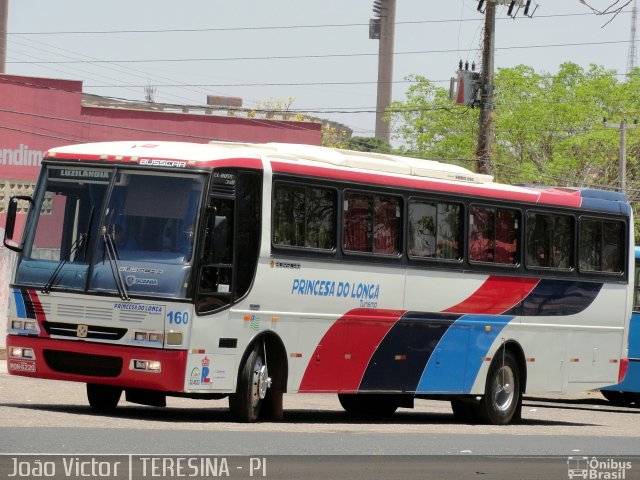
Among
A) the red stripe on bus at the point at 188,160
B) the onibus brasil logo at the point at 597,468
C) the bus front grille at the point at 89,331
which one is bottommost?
the onibus brasil logo at the point at 597,468

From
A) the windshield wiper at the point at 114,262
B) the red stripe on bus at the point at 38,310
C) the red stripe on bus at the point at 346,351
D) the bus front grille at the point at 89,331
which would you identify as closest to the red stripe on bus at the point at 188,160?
the windshield wiper at the point at 114,262

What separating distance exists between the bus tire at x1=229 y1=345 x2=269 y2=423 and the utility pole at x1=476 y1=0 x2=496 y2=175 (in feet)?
69.1

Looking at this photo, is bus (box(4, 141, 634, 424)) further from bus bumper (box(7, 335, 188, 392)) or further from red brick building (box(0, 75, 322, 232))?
red brick building (box(0, 75, 322, 232))

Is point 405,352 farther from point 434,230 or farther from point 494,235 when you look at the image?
point 494,235

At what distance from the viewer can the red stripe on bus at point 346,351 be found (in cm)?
1805

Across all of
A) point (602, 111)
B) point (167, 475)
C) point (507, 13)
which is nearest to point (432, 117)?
point (602, 111)

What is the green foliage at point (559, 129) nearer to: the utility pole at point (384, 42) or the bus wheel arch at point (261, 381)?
the utility pole at point (384, 42)

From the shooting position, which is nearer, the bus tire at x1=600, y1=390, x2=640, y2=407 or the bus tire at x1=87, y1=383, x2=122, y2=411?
the bus tire at x1=87, y1=383, x2=122, y2=411

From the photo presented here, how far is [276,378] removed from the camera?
17.5 metres

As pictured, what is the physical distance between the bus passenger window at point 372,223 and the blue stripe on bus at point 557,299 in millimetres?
2698

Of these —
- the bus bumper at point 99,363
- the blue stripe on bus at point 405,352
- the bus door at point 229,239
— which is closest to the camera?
the bus bumper at point 99,363

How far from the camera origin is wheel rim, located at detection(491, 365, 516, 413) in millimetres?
21002

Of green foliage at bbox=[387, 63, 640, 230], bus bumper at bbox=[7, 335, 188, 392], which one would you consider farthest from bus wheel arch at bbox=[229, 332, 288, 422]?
green foliage at bbox=[387, 63, 640, 230]

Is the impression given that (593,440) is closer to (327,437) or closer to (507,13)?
(327,437)
